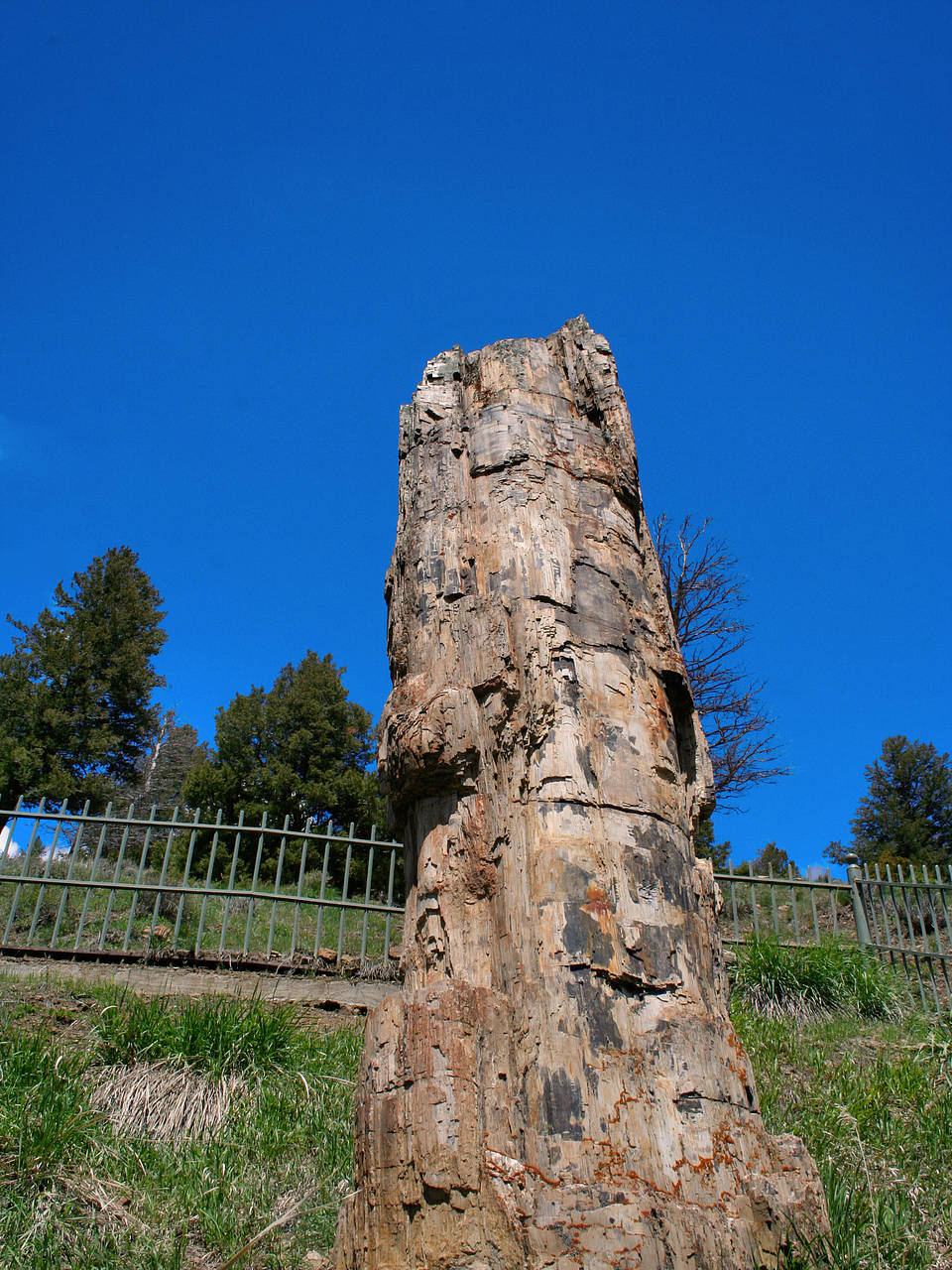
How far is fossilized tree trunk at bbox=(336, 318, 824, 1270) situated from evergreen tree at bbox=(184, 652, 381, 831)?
48.8 ft

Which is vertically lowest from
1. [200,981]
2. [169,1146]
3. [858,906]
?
[169,1146]

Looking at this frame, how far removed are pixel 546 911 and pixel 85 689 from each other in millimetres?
19887

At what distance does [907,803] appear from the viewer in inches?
939

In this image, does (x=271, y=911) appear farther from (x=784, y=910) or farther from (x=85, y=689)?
(x=85, y=689)

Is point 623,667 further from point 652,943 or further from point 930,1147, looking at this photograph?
point 930,1147

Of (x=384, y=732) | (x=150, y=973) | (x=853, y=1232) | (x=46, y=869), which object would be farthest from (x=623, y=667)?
(x=46, y=869)

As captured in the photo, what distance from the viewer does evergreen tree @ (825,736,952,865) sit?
22.6 meters

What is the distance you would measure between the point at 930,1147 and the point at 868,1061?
1.50 metres

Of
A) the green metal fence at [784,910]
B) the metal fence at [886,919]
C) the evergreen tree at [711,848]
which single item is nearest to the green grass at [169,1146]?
A: the green metal fence at [784,910]

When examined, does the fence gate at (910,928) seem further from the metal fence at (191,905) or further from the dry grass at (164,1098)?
the dry grass at (164,1098)

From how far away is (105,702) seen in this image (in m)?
20.3

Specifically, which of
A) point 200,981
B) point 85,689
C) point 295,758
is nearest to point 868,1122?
point 200,981

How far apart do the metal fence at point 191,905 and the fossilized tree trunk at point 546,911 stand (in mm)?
3499

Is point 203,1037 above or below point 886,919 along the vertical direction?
below
